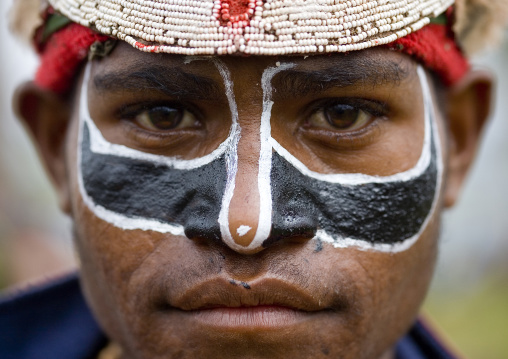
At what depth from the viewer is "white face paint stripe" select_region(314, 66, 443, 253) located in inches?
72.9

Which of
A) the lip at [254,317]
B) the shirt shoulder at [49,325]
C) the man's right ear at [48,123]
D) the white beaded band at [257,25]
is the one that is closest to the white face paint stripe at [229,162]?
the white beaded band at [257,25]

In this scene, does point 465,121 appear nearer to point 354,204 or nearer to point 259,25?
point 354,204

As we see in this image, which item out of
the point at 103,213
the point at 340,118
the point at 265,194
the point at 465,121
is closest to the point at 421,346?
the point at 465,121

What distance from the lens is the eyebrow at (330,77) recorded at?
1.82 m

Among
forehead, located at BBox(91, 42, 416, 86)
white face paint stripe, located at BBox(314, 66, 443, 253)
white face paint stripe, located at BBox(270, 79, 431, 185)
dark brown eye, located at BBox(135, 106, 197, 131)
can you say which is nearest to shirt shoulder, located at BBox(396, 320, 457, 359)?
white face paint stripe, located at BBox(314, 66, 443, 253)

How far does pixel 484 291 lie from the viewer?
23.1 ft

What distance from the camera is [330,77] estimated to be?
72.1 inches

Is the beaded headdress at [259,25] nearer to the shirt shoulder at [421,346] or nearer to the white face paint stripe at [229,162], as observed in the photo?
the white face paint stripe at [229,162]

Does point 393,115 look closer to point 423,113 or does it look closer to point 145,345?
point 423,113

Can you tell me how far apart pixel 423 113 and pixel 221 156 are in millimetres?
745

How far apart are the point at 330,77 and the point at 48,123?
1.33 metres

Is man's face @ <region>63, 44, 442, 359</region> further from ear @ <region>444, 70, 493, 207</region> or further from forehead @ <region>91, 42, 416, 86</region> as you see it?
ear @ <region>444, 70, 493, 207</region>

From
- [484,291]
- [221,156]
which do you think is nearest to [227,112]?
[221,156]

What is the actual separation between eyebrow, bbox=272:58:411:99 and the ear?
2.39 ft
